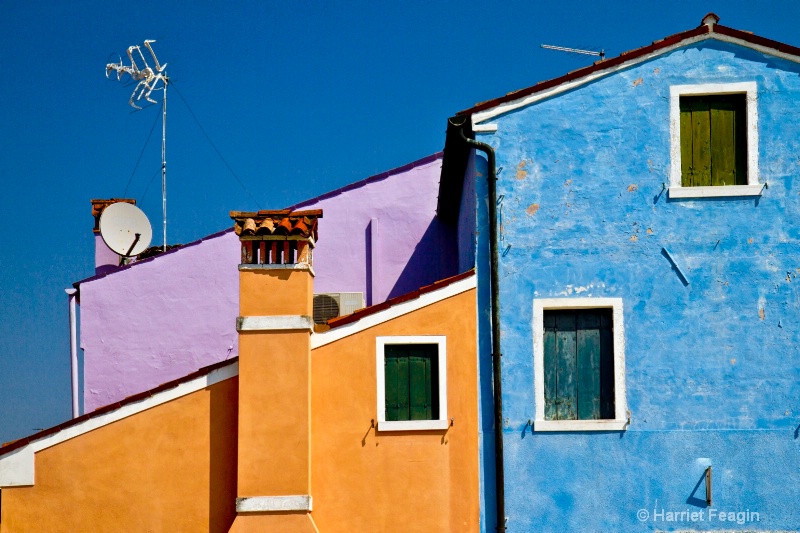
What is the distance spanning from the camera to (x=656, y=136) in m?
13.9

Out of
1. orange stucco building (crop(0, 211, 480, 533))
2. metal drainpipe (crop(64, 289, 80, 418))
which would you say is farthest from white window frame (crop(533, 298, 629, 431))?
metal drainpipe (crop(64, 289, 80, 418))

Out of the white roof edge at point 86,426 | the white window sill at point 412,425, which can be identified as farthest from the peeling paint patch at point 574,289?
the white roof edge at point 86,426

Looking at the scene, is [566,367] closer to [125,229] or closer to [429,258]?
[429,258]

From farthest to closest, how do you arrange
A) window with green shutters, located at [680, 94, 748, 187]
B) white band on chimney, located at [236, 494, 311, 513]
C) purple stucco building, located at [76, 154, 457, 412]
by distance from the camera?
Answer: purple stucco building, located at [76, 154, 457, 412], window with green shutters, located at [680, 94, 748, 187], white band on chimney, located at [236, 494, 311, 513]

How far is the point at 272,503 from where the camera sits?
Answer: 12859 mm

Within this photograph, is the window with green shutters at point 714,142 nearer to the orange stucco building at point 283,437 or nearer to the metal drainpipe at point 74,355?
the orange stucco building at point 283,437

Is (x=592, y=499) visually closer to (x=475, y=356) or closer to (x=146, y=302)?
(x=475, y=356)

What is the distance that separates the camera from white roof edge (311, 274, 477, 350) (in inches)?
529

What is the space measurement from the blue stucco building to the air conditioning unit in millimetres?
5554

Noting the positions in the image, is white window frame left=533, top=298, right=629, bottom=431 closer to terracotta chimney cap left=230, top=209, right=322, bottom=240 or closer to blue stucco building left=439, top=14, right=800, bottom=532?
blue stucco building left=439, top=14, right=800, bottom=532

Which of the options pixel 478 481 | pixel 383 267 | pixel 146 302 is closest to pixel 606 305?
pixel 478 481

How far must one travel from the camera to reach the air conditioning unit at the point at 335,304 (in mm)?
19141

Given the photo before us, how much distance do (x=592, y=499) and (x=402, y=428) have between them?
265 cm

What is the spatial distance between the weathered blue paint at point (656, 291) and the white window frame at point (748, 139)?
0.10 metres
